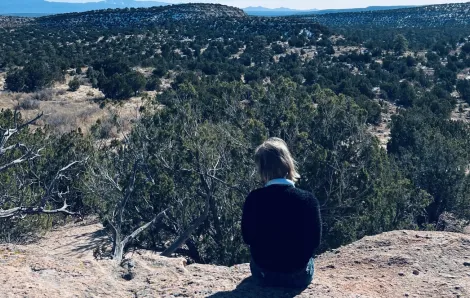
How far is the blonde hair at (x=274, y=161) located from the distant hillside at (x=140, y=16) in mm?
62104

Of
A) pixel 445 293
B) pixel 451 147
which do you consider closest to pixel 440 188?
pixel 451 147

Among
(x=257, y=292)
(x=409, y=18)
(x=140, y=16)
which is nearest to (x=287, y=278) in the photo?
(x=257, y=292)

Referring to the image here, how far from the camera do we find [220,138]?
915 cm

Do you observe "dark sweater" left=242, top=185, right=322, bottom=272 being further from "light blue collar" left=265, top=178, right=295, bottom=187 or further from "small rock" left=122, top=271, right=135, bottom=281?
"small rock" left=122, top=271, right=135, bottom=281

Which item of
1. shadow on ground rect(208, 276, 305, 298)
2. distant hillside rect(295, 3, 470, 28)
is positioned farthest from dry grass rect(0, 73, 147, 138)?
distant hillside rect(295, 3, 470, 28)

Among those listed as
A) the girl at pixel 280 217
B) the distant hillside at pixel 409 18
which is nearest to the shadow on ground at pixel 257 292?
the girl at pixel 280 217

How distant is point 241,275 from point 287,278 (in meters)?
0.72

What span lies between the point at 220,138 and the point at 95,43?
1529 inches

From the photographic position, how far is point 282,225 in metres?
4.15

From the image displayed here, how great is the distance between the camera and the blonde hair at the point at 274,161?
4.11 meters

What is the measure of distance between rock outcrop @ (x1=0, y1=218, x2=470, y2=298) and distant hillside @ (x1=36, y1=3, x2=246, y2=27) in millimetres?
61221

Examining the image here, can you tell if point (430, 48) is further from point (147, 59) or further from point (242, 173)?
point (242, 173)

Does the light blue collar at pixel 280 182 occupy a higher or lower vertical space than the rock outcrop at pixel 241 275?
higher

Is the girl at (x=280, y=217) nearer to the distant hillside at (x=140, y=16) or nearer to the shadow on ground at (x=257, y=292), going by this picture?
the shadow on ground at (x=257, y=292)
